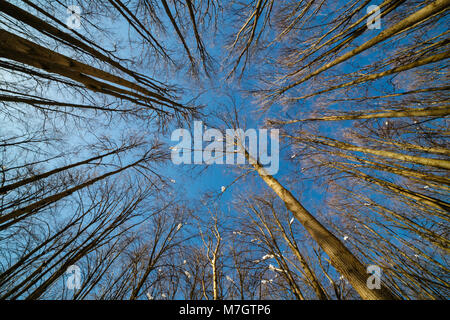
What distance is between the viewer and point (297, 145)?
16.4ft

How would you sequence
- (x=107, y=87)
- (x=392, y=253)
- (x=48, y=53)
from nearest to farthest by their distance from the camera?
(x=48, y=53) → (x=107, y=87) → (x=392, y=253)

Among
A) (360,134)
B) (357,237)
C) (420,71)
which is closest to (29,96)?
(360,134)

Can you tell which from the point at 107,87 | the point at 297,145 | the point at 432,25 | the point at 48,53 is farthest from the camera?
the point at 297,145

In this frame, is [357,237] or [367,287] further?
[357,237]

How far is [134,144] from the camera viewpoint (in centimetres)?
521

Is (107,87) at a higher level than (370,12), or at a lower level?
lower

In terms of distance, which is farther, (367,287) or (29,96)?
(29,96)

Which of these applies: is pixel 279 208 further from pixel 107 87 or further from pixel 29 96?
pixel 29 96

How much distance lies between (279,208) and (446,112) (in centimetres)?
450

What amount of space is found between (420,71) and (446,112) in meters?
3.19
